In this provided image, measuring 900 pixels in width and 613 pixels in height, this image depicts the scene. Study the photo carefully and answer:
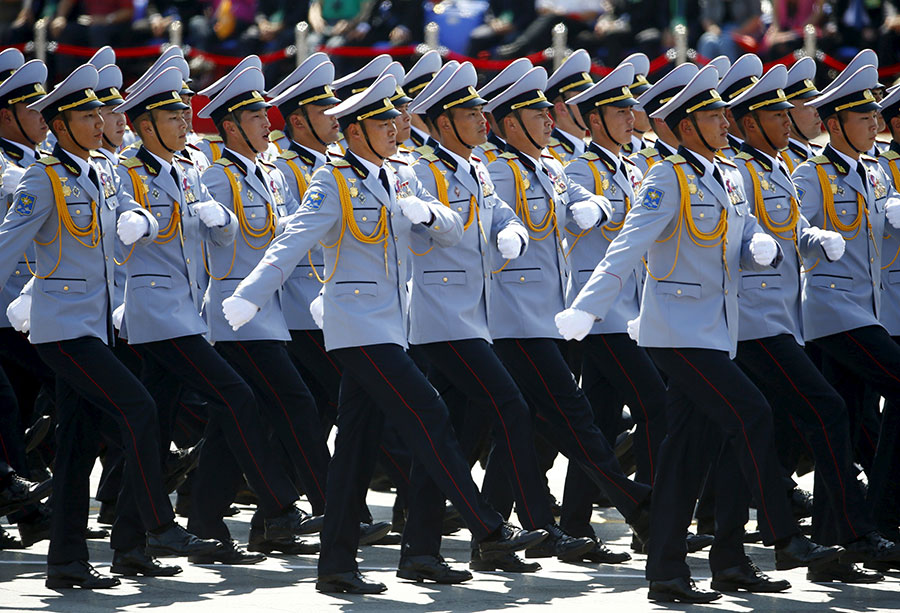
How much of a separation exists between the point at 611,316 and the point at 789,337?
36.1 inches

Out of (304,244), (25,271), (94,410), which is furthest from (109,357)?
(25,271)

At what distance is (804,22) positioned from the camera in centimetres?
1445

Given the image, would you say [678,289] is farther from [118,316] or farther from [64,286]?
[118,316]

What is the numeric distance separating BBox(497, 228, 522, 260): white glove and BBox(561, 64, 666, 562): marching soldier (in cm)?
74

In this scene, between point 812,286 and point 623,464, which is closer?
point 812,286

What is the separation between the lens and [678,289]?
619 cm

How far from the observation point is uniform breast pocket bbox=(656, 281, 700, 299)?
20.2 ft

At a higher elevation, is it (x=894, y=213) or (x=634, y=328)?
(x=894, y=213)

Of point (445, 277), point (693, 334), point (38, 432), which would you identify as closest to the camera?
point (693, 334)

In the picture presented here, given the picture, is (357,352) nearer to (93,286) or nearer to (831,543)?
(93,286)

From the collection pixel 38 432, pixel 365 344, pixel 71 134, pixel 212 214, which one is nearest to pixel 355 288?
pixel 365 344

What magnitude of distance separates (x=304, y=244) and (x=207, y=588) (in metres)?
1.35

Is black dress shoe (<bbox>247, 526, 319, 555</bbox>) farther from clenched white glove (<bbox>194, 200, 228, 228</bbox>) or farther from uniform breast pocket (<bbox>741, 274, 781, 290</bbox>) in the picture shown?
uniform breast pocket (<bbox>741, 274, 781, 290</bbox>)

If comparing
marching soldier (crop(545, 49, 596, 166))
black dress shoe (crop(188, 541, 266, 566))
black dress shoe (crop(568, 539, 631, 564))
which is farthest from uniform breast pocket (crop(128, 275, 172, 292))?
marching soldier (crop(545, 49, 596, 166))
